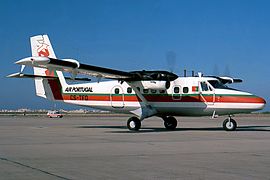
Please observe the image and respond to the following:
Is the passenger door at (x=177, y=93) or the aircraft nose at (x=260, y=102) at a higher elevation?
the passenger door at (x=177, y=93)

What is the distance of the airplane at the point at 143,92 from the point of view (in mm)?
24609

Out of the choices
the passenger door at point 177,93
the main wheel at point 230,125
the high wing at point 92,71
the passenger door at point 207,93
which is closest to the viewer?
the high wing at point 92,71

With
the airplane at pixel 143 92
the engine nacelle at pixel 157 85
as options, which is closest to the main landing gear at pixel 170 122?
the airplane at pixel 143 92

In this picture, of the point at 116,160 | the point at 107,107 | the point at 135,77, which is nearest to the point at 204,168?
the point at 116,160

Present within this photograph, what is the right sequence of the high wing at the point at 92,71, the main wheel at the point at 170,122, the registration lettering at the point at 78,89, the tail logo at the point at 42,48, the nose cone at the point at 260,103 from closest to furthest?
the high wing at the point at 92,71 < the nose cone at the point at 260,103 < the main wheel at the point at 170,122 < the registration lettering at the point at 78,89 < the tail logo at the point at 42,48

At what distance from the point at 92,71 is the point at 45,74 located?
6.50 m

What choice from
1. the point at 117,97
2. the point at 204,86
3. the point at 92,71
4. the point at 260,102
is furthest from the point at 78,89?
the point at 260,102

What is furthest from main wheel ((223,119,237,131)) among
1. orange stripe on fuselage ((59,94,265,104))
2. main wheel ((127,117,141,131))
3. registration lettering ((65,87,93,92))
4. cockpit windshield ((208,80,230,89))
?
registration lettering ((65,87,93,92))

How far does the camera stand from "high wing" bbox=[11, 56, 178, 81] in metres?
21.3

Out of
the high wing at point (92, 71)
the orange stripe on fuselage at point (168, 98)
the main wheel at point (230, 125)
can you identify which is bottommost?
the main wheel at point (230, 125)

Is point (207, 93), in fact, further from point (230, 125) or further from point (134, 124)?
point (134, 124)

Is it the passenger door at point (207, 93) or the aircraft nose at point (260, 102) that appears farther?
the passenger door at point (207, 93)

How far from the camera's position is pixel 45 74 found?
98.8ft

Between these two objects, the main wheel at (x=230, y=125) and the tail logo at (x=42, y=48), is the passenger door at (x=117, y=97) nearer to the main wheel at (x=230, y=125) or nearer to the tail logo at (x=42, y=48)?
the tail logo at (x=42, y=48)
